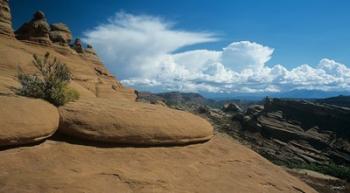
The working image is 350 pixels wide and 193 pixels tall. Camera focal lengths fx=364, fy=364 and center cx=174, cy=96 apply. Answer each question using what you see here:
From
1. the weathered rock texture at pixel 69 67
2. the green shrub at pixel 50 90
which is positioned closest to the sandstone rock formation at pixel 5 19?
the weathered rock texture at pixel 69 67

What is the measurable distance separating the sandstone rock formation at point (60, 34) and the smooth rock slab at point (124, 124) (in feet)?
111

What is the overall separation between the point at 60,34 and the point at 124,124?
119 feet

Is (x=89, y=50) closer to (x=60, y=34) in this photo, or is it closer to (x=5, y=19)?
(x=60, y=34)

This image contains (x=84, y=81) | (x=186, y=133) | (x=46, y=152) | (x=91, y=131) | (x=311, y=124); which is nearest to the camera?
(x=46, y=152)

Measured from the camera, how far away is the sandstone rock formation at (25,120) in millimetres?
7980

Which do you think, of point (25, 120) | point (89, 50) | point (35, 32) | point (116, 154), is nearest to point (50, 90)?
point (25, 120)

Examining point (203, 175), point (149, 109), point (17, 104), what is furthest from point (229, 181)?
point (17, 104)

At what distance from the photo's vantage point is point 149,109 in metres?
11.5

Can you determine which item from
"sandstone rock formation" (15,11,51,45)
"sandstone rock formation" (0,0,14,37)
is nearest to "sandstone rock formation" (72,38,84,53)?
"sandstone rock formation" (15,11,51,45)

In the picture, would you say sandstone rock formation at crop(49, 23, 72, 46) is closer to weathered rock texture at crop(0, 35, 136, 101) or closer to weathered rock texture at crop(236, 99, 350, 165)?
weathered rock texture at crop(0, 35, 136, 101)

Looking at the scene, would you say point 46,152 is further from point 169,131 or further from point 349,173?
point 349,173

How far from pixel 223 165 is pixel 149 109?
286 centimetres

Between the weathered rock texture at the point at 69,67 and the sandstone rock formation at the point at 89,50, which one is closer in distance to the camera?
the weathered rock texture at the point at 69,67

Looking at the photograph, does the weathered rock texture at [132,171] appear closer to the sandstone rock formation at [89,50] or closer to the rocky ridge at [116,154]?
the rocky ridge at [116,154]
